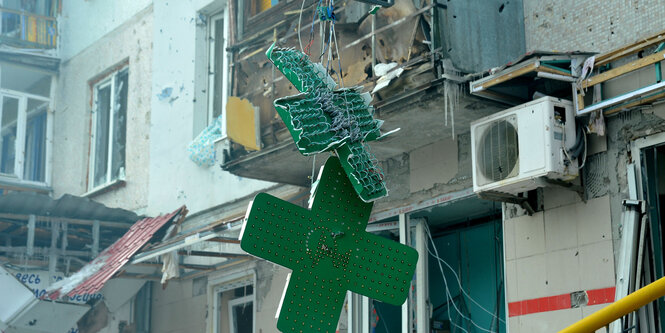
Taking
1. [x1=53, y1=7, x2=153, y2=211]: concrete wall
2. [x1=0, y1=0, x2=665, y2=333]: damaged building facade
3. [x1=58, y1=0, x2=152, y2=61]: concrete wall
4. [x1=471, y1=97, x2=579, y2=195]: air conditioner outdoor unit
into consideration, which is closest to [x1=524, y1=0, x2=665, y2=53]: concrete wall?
[x1=0, y1=0, x2=665, y2=333]: damaged building facade

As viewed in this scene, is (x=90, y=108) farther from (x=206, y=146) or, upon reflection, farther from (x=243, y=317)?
(x=243, y=317)

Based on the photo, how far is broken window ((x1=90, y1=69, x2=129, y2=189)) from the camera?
611 inches

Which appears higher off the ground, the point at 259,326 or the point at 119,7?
the point at 119,7

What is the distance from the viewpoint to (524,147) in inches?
287

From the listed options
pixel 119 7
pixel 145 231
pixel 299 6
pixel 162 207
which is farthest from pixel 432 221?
pixel 119 7

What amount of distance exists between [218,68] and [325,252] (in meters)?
9.08

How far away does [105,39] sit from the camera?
1627 centimetres

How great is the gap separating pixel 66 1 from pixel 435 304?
11177 millimetres

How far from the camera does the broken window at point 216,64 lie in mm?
13469

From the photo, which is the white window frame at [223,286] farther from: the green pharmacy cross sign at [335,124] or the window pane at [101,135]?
the green pharmacy cross sign at [335,124]

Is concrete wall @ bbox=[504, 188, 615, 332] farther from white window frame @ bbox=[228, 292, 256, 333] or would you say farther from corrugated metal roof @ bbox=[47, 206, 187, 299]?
corrugated metal roof @ bbox=[47, 206, 187, 299]

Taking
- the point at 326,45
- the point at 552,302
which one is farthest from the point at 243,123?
the point at 552,302

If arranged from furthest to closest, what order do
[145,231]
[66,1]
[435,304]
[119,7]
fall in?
[66,1], [119,7], [145,231], [435,304]

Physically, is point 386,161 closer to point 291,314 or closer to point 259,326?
point 259,326
